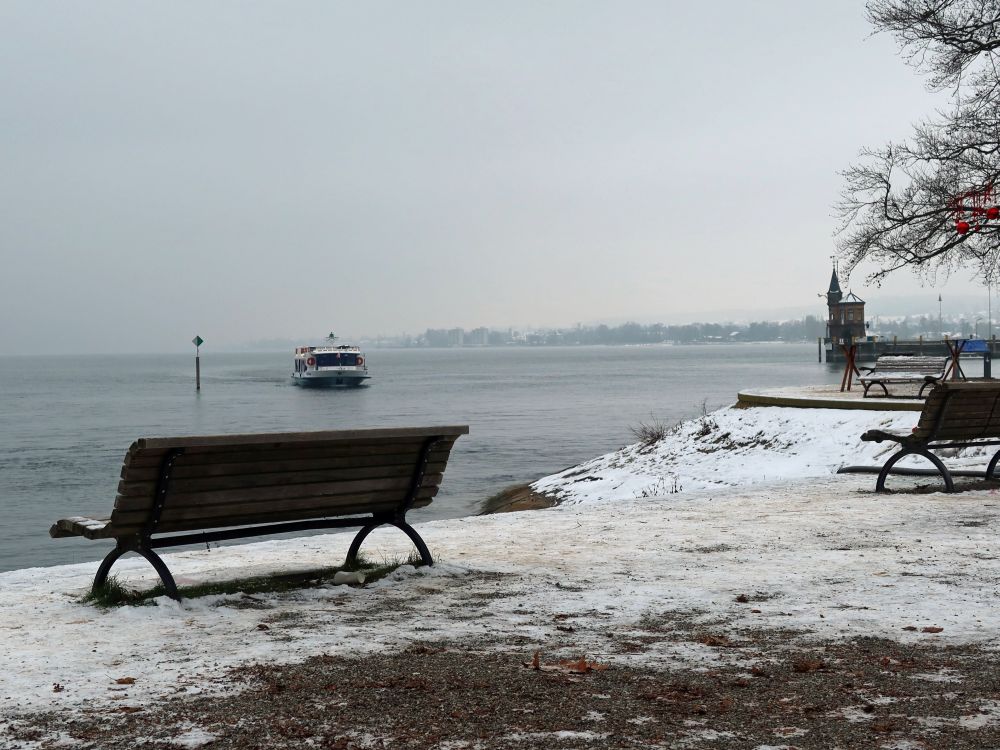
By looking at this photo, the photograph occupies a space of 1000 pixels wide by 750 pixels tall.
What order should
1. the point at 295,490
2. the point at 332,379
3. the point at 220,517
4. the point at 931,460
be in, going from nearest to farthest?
the point at 220,517 < the point at 295,490 < the point at 931,460 < the point at 332,379

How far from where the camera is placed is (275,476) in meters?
6.04

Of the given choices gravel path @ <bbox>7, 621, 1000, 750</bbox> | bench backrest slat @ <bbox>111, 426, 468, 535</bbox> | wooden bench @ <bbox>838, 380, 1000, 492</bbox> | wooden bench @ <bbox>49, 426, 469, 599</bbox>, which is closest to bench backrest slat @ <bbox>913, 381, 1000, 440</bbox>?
wooden bench @ <bbox>838, 380, 1000, 492</bbox>

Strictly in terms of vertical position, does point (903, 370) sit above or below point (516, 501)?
above

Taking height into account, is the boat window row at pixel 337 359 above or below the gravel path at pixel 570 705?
below

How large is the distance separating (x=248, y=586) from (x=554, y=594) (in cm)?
173

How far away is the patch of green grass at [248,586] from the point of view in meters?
5.96

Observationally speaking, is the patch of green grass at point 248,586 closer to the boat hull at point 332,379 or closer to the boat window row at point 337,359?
the boat hull at point 332,379

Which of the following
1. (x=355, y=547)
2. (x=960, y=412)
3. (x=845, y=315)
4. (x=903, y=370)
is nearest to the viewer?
(x=355, y=547)

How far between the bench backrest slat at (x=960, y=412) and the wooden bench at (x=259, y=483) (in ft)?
17.4

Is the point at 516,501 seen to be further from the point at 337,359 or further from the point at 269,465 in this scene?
the point at 337,359

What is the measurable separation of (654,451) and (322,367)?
80.4 meters

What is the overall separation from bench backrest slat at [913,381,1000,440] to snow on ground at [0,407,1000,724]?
0.61 meters

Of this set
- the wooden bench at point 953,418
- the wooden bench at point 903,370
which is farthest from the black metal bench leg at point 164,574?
the wooden bench at point 903,370

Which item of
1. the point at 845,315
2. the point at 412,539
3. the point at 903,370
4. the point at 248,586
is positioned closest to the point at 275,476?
the point at 248,586
